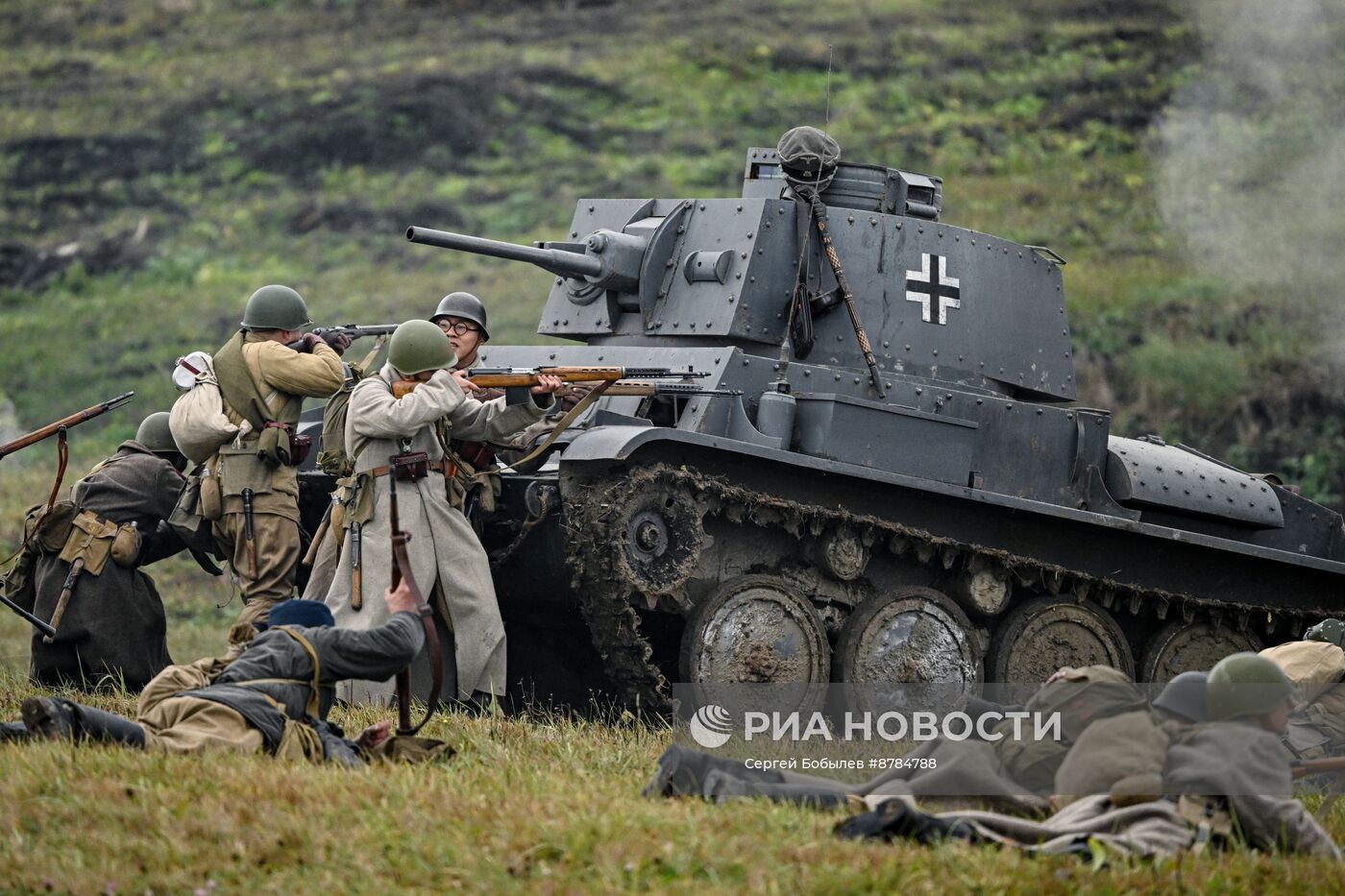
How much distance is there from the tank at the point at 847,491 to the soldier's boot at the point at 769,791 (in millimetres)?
2368

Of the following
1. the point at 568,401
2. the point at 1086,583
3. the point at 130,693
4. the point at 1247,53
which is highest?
the point at 1247,53

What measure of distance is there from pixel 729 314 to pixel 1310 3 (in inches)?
745

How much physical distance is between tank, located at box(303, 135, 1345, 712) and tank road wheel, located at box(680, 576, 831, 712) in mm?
16

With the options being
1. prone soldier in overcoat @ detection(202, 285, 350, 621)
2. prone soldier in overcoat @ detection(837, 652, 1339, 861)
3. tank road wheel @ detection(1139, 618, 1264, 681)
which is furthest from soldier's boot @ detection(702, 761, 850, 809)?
tank road wheel @ detection(1139, 618, 1264, 681)

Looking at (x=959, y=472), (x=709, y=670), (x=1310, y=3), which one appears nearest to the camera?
(x=709, y=670)

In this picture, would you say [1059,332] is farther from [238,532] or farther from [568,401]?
[238,532]

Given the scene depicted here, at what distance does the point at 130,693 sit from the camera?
1068cm

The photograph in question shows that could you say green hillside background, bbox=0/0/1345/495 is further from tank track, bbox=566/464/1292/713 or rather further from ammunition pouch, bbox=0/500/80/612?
tank track, bbox=566/464/1292/713

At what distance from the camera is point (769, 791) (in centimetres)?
757

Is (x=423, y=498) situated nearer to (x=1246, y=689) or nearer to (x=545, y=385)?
(x=545, y=385)

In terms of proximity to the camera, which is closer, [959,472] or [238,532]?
[238,532]

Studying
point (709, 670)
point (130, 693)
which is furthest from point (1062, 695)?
point (130, 693)

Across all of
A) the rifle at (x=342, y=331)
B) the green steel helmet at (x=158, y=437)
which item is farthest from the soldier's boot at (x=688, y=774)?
the green steel helmet at (x=158, y=437)

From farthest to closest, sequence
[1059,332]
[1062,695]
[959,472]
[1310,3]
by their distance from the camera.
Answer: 1. [1310,3]
2. [1059,332]
3. [959,472]
4. [1062,695]
